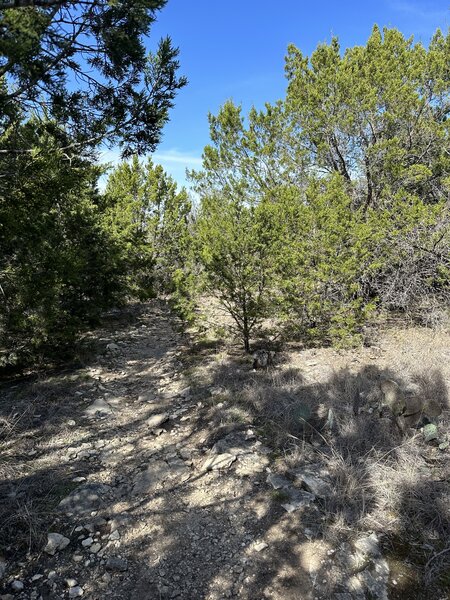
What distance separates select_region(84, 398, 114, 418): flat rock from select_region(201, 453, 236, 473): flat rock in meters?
2.05

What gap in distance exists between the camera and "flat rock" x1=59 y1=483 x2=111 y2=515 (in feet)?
10.2

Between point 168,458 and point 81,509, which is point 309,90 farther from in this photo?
point 81,509

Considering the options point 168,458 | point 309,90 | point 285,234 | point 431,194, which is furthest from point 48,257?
point 431,194

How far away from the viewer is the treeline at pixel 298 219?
5.52 m

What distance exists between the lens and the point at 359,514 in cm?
279

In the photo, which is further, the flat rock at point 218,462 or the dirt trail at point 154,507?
the flat rock at point 218,462

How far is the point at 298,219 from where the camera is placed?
7.14 metres

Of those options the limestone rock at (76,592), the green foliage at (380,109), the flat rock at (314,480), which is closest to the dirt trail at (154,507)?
the limestone rock at (76,592)

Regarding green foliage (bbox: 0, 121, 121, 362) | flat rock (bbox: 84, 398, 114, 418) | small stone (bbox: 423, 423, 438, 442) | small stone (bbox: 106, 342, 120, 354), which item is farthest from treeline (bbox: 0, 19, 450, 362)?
small stone (bbox: 423, 423, 438, 442)

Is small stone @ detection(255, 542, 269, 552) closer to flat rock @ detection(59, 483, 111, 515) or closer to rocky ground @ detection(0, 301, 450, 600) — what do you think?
rocky ground @ detection(0, 301, 450, 600)

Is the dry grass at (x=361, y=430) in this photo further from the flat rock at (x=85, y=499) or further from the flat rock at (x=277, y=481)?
the flat rock at (x=85, y=499)

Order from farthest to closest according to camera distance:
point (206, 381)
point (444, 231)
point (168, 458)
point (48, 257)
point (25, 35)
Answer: point (444, 231) → point (206, 381) → point (48, 257) → point (168, 458) → point (25, 35)

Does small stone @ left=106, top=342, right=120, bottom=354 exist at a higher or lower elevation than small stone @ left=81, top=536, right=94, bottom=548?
higher

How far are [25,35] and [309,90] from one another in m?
7.48
